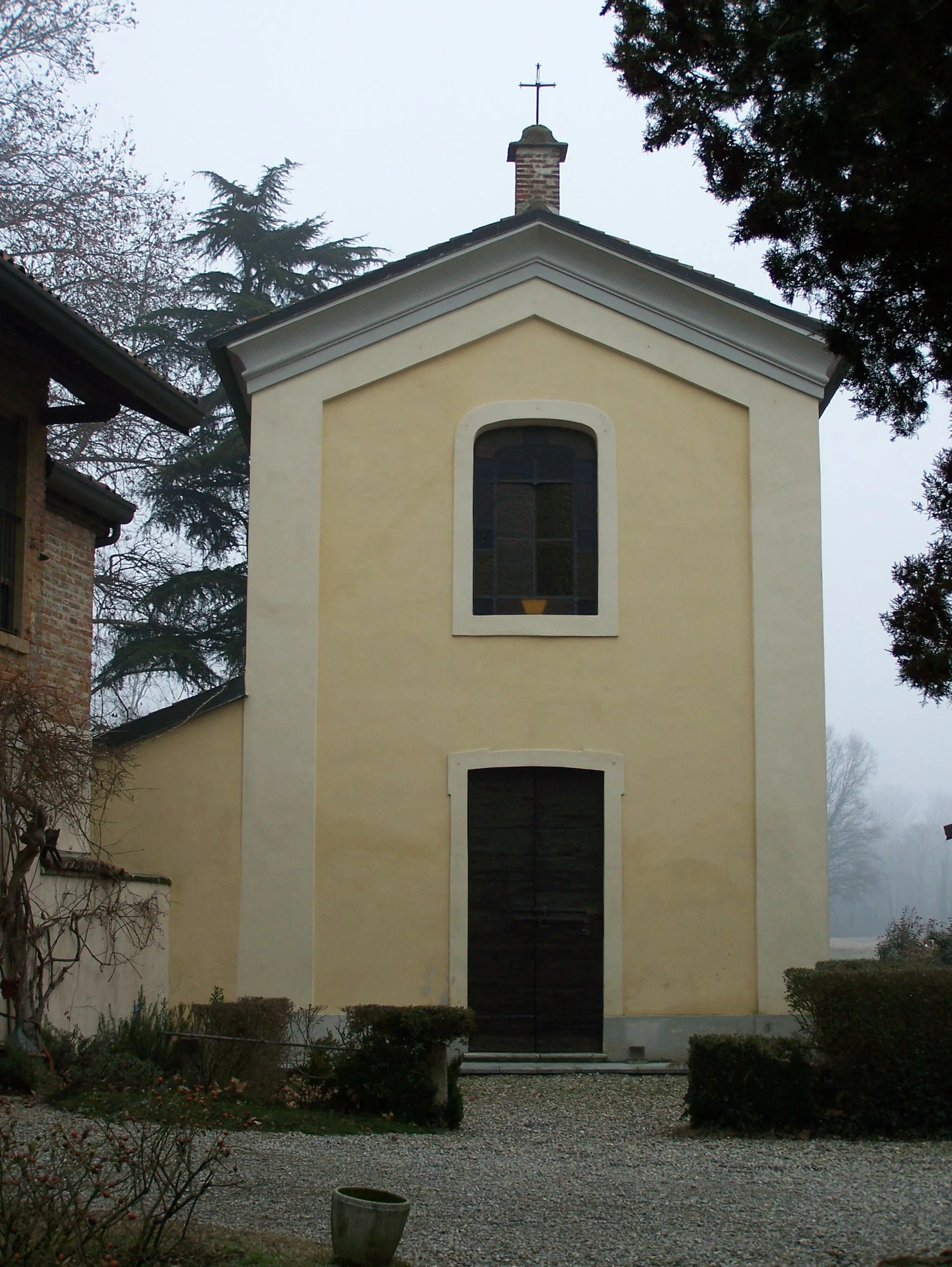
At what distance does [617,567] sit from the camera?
13266mm

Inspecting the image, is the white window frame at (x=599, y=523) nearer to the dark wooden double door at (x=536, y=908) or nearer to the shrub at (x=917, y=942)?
the dark wooden double door at (x=536, y=908)

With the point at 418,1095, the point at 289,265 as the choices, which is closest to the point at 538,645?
the point at 418,1095

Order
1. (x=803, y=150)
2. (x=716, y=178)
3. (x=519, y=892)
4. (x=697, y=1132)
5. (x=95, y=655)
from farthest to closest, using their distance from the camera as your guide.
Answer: (x=95, y=655), (x=519, y=892), (x=697, y=1132), (x=716, y=178), (x=803, y=150)

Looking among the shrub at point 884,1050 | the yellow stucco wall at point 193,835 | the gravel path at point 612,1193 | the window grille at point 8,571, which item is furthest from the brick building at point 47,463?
the shrub at point 884,1050

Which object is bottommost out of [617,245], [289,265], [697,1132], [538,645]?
[697,1132]

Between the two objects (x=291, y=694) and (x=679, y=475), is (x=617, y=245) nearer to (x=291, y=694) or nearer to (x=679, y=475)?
(x=679, y=475)

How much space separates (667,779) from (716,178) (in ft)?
25.9

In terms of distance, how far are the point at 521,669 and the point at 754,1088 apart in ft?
16.5

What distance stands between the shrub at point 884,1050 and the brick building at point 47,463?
599 cm

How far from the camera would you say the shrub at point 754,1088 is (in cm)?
902

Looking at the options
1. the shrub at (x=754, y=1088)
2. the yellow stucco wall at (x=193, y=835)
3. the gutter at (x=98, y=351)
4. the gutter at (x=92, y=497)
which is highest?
the gutter at (x=98, y=351)

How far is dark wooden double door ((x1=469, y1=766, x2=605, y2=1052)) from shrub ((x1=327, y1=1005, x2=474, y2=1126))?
341 cm

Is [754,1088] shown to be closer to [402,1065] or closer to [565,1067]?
[402,1065]

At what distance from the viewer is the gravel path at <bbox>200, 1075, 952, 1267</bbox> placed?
19.5 ft
